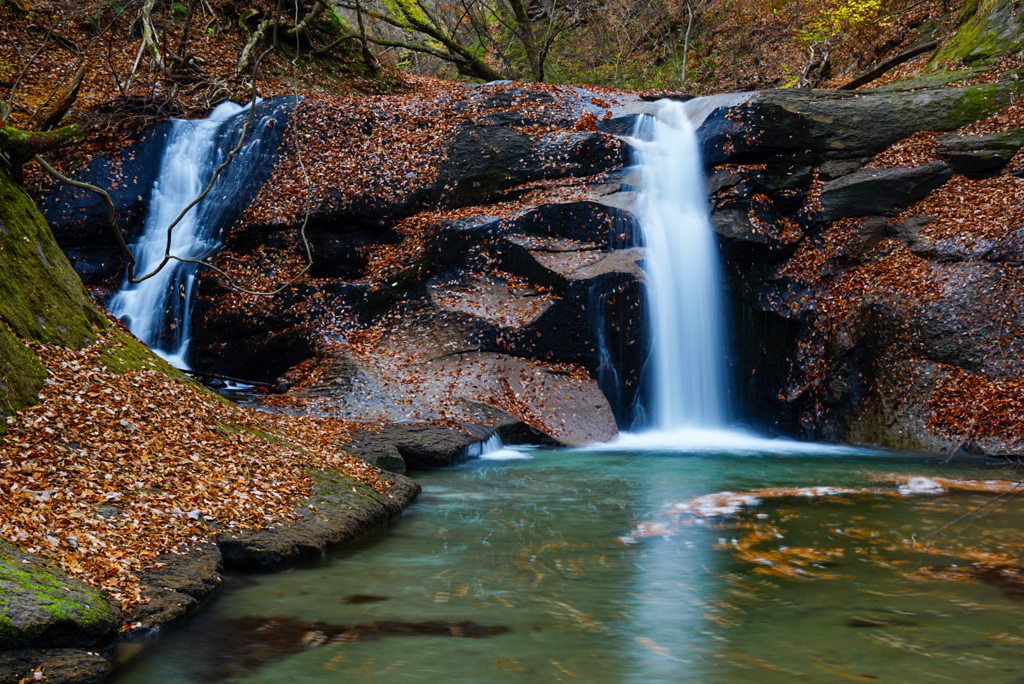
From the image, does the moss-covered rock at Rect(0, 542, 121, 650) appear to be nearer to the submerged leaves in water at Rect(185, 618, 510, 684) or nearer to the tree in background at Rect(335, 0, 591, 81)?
the submerged leaves in water at Rect(185, 618, 510, 684)

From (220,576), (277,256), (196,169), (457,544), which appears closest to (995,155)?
(457,544)

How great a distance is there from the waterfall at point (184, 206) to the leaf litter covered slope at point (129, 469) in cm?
568

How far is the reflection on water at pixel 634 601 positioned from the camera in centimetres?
363

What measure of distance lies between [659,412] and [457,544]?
6739 mm

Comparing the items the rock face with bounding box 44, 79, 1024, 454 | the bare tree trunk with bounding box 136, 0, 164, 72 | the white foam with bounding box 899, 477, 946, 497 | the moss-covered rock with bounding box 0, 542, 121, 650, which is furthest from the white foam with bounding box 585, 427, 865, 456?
the bare tree trunk with bounding box 136, 0, 164, 72

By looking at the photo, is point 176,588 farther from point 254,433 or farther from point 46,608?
point 254,433

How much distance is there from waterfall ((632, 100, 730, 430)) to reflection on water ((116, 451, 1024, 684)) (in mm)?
4729

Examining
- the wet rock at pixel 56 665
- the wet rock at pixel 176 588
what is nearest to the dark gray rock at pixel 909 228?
the wet rock at pixel 176 588

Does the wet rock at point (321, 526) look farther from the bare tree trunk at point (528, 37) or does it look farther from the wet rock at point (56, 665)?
the bare tree trunk at point (528, 37)

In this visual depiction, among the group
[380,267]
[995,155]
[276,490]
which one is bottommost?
[276,490]

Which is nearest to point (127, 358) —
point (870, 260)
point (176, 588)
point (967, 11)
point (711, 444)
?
point (176, 588)

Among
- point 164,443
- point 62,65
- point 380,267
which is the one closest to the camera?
point 164,443

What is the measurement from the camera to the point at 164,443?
551 centimetres

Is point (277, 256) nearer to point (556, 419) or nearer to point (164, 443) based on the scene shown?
point (556, 419)
